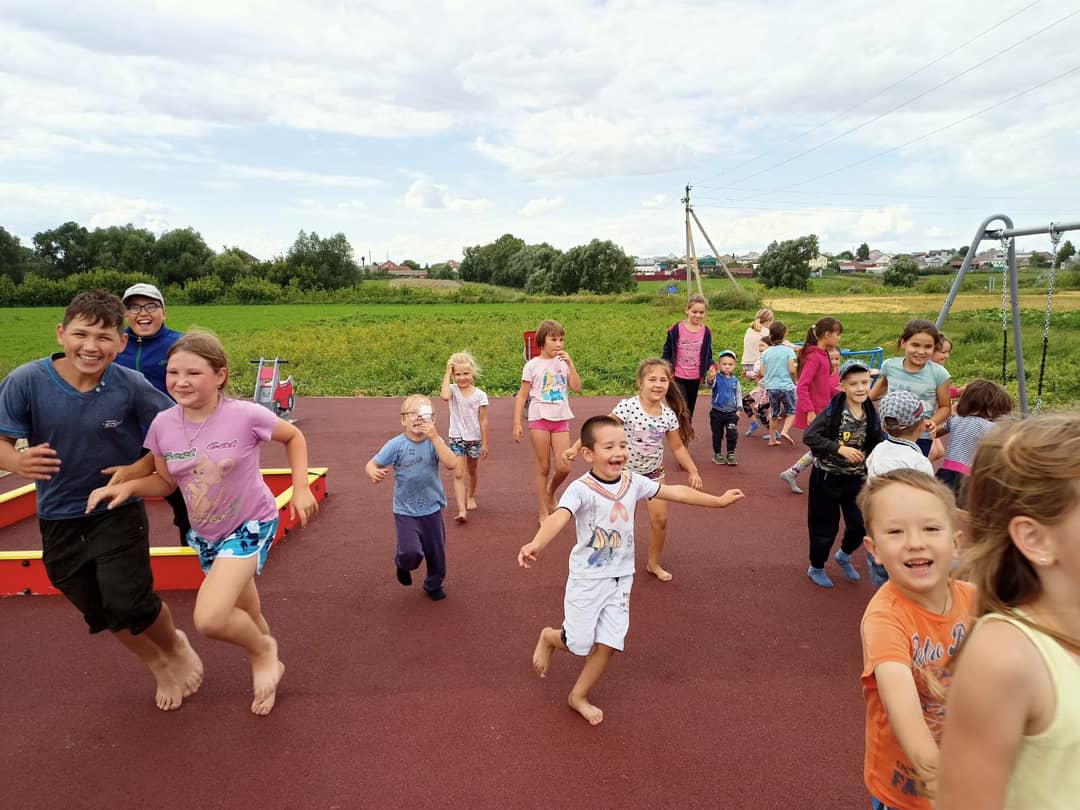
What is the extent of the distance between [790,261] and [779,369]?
59.8 metres

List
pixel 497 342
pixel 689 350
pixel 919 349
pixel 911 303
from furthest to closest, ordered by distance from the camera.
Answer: pixel 911 303, pixel 497 342, pixel 689 350, pixel 919 349

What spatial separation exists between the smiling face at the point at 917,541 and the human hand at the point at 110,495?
3340 millimetres

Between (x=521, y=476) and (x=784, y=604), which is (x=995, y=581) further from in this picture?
(x=521, y=476)

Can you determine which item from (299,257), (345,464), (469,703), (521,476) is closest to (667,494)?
(469,703)

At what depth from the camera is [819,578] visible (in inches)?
199

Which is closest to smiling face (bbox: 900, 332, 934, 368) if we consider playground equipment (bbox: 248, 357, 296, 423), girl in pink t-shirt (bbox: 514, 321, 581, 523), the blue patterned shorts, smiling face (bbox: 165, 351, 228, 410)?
girl in pink t-shirt (bbox: 514, 321, 581, 523)

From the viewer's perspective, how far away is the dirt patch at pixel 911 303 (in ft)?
86.9

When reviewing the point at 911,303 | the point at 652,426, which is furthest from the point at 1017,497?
the point at 911,303

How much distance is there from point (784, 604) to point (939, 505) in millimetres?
2895

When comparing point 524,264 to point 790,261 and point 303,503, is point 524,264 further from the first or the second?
point 303,503

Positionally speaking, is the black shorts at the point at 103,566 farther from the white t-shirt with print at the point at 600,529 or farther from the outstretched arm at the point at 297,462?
the white t-shirt with print at the point at 600,529

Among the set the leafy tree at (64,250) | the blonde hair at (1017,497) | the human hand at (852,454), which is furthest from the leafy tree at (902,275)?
the leafy tree at (64,250)

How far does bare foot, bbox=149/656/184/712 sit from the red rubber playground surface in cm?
6

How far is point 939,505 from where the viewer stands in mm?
2133
